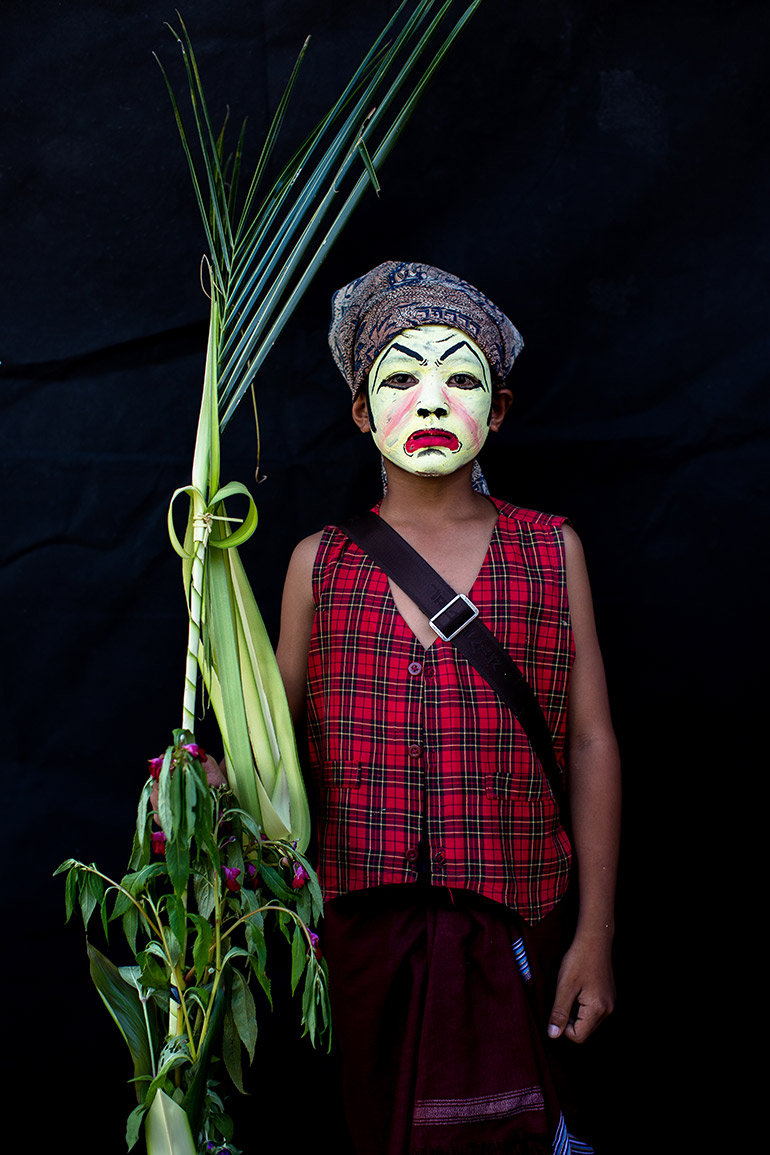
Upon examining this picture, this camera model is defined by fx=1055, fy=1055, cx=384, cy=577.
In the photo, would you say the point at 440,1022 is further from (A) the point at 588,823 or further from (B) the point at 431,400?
(B) the point at 431,400

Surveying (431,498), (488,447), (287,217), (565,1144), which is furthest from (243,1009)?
(488,447)

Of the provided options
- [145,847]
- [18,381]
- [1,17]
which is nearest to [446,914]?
[145,847]

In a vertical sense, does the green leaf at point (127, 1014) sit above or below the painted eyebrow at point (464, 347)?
below

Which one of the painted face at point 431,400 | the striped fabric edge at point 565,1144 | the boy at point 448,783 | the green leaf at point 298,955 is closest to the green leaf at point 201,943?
the green leaf at point 298,955

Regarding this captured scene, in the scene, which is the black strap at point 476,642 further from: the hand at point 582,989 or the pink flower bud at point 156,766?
the pink flower bud at point 156,766

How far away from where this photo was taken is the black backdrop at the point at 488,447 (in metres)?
2.14

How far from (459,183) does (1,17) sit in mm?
963

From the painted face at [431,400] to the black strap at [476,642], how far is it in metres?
0.16

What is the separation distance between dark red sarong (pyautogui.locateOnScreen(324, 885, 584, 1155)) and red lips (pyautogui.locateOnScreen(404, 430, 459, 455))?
27.6 inches

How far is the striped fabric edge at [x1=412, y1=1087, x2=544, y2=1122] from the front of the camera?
1558 millimetres

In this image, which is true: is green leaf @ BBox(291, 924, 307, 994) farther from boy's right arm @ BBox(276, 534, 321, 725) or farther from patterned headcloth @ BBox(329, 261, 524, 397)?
patterned headcloth @ BBox(329, 261, 524, 397)

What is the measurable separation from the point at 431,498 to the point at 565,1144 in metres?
1.03

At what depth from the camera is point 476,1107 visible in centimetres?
157

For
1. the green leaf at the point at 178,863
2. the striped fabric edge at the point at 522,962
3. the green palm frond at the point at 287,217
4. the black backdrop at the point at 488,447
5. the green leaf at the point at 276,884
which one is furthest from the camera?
the black backdrop at the point at 488,447
